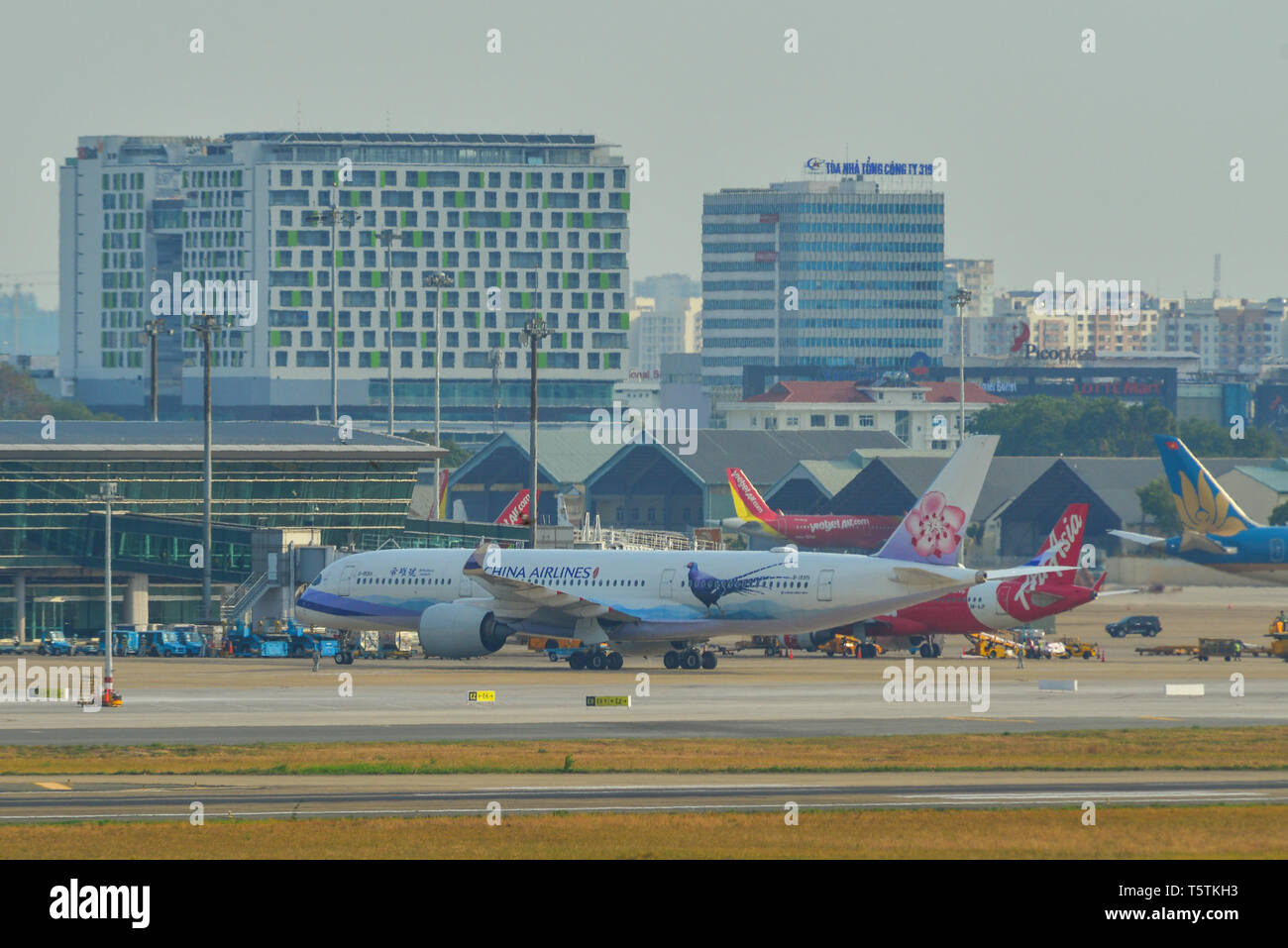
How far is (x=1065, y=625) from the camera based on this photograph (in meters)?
126

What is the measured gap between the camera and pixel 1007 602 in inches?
3474

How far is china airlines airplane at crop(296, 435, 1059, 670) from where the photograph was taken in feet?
269

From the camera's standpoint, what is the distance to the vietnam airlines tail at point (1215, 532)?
345ft

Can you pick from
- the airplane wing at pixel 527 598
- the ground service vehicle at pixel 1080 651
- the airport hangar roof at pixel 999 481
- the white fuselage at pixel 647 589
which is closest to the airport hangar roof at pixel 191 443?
the white fuselage at pixel 647 589

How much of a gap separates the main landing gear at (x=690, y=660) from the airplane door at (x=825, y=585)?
6.62 m

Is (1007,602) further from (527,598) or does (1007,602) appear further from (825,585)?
Answer: (527,598)

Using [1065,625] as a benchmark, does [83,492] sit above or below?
above

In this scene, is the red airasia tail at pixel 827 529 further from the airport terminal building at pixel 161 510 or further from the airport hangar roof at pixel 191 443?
the airport terminal building at pixel 161 510

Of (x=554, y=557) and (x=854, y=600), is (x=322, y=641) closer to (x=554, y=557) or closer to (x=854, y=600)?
(x=554, y=557)

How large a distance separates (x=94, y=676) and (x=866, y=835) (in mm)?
50703

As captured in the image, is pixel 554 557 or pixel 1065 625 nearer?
pixel 554 557

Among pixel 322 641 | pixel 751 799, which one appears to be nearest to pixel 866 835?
pixel 751 799

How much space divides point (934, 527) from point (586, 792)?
136ft
